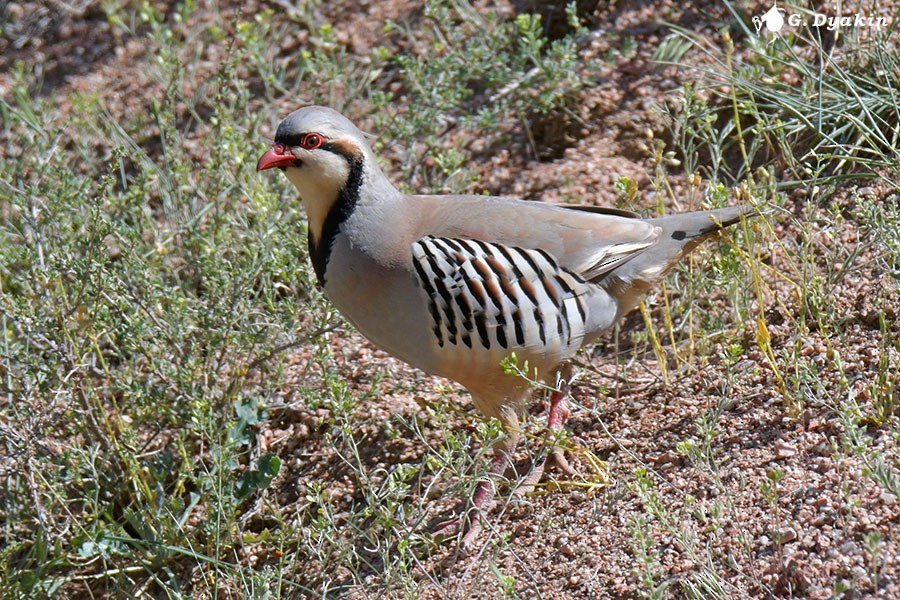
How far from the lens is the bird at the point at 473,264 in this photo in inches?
143

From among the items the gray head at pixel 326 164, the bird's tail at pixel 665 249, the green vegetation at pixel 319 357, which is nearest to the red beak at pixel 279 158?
Answer: the gray head at pixel 326 164

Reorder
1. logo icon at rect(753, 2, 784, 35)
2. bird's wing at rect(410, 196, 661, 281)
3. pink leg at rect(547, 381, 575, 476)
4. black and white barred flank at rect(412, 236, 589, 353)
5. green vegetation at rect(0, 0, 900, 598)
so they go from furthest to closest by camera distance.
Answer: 1. logo icon at rect(753, 2, 784, 35)
2. pink leg at rect(547, 381, 575, 476)
3. bird's wing at rect(410, 196, 661, 281)
4. black and white barred flank at rect(412, 236, 589, 353)
5. green vegetation at rect(0, 0, 900, 598)

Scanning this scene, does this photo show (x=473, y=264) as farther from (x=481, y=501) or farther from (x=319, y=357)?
(x=481, y=501)

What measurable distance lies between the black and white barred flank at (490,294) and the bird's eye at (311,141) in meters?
0.49

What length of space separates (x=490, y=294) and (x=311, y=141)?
2.67 feet

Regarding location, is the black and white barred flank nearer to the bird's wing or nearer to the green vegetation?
the bird's wing

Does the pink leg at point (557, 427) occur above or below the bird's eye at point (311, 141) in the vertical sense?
below

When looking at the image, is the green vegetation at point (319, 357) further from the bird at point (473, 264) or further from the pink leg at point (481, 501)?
the bird at point (473, 264)

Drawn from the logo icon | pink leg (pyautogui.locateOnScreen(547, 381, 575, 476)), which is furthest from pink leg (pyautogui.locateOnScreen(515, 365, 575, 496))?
the logo icon

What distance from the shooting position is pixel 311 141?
12.4 feet

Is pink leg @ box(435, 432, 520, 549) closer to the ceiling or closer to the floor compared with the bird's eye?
closer to the floor

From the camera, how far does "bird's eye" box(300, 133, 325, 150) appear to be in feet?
12.3

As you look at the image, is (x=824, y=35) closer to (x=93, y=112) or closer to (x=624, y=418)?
(x=624, y=418)

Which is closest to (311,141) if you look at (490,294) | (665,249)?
(490,294)
